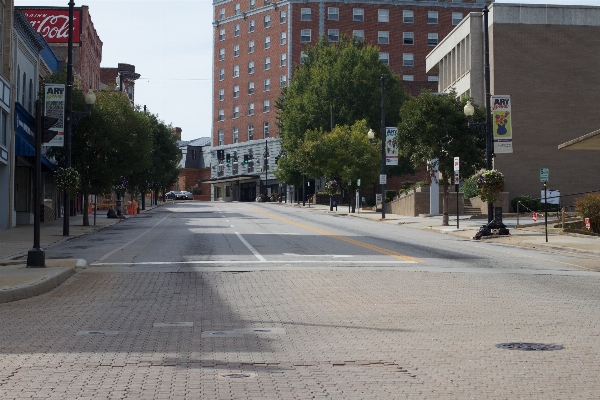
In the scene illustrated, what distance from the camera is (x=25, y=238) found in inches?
1273

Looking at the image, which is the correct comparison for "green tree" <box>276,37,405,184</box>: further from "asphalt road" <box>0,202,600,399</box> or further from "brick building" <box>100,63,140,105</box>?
"asphalt road" <box>0,202,600,399</box>

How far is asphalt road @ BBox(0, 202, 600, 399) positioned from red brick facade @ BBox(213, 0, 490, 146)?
89.2 m

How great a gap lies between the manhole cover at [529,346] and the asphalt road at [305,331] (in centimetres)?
19

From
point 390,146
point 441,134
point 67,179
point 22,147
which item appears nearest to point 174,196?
point 390,146

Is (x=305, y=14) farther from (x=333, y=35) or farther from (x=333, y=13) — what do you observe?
(x=333, y=35)

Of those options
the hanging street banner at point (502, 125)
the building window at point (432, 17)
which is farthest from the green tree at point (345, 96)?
the hanging street banner at point (502, 125)

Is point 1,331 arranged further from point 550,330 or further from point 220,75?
point 220,75

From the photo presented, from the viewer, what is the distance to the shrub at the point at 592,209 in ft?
119

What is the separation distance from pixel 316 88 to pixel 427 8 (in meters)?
34.2

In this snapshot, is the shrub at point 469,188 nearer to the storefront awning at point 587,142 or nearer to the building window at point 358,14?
the storefront awning at point 587,142

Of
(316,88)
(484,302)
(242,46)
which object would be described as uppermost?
(242,46)

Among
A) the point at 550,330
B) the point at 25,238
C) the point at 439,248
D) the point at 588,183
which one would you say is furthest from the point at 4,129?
the point at 588,183

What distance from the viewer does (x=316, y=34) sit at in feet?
366

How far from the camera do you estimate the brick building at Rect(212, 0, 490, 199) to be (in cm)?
11125
